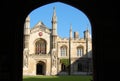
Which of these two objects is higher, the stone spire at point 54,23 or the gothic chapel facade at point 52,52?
the stone spire at point 54,23

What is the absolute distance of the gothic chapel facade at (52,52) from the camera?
209 ft

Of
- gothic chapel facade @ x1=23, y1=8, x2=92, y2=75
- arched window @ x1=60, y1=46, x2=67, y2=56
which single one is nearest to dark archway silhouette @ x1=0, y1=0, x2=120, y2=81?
gothic chapel facade @ x1=23, y1=8, x2=92, y2=75

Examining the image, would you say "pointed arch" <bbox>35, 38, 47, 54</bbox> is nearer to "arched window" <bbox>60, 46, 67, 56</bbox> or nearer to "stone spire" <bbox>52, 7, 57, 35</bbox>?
"stone spire" <bbox>52, 7, 57, 35</bbox>

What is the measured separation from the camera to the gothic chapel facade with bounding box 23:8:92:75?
209ft

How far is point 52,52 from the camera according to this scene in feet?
212

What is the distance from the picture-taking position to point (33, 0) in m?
12.6

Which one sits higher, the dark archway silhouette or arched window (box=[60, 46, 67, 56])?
arched window (box=[60, 46, 67, 56])

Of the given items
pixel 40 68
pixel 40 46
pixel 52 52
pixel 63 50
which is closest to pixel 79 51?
pixel 63 50
